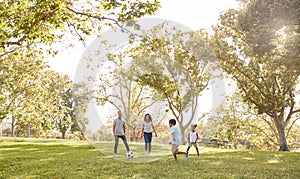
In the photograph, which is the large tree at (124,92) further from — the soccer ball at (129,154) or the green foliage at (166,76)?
the soccer ball at (129,154)

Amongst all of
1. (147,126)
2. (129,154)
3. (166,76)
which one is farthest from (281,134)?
(147,126)

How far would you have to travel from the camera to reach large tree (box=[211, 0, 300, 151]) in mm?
22125

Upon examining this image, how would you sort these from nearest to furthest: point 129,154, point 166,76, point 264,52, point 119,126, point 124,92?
point 124,92
point 166,76
point 119,126
point 129,154
point 264,52

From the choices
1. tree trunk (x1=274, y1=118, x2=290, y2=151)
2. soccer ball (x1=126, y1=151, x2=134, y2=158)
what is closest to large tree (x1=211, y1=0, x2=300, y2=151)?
tree trunk (x1=274, y1=118, x2=290, y2=151)

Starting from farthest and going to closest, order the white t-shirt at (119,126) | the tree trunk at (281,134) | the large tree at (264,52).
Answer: the tree trunk at (281,134)
the large tree at (264,52)
the white t-shirt at (119,126)

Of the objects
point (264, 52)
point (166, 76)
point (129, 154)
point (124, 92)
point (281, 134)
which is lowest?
point (281, 134)

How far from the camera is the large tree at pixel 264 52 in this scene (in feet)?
72.6

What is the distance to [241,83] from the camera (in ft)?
118

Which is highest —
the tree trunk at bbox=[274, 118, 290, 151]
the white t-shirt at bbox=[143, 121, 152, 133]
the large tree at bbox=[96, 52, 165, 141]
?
the large tree at bbox=[96, 52, 165, 141]

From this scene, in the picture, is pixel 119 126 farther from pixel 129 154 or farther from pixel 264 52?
pixel 264 52

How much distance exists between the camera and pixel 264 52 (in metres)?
24.0

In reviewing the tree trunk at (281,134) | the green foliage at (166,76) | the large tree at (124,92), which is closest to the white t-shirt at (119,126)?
the large tree at (124,92)

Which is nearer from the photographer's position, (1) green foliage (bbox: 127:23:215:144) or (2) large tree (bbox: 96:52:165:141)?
(2) large tree (bbox: 96:52:165:141)

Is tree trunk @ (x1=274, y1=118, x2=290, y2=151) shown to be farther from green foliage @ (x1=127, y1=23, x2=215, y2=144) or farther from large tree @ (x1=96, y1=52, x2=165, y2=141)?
large tree @ (x1=96, y1=52, x2=165, y2=141)
